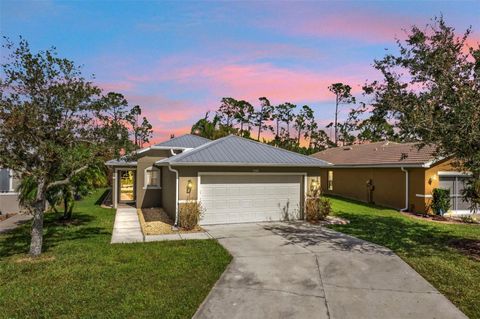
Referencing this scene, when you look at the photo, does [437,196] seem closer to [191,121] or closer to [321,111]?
[191,121]

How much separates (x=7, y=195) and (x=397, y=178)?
20.6 metres

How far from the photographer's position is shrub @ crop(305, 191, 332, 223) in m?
14.7

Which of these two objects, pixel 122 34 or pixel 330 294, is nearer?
pixel 330 294

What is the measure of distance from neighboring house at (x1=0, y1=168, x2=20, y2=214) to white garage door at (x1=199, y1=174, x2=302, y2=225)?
976 centimetres

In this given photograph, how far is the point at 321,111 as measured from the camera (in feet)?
178

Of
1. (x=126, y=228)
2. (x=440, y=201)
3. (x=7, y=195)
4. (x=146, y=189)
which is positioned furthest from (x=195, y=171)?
(x=440, y=201)

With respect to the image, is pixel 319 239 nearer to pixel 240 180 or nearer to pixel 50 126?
pixel 240 180

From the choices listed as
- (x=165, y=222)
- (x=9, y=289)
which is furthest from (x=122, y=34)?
(x=9, y=289)

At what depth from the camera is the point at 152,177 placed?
63.3 feet

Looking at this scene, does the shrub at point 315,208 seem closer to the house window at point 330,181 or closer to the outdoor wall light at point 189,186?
the outdoor wall light at point 189,186

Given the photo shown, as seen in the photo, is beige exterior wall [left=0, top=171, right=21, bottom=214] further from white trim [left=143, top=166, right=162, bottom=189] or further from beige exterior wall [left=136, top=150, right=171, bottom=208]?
white trim [left=143, top=166, right=162, bottom=189]

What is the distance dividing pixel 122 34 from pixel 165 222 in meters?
7.56

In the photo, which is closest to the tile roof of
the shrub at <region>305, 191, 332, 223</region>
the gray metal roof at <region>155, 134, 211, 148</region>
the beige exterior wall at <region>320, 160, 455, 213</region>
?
the beige exterior wall at <region>320, 160, 455, 213</region>

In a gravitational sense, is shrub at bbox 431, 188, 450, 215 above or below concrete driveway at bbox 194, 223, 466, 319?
above
